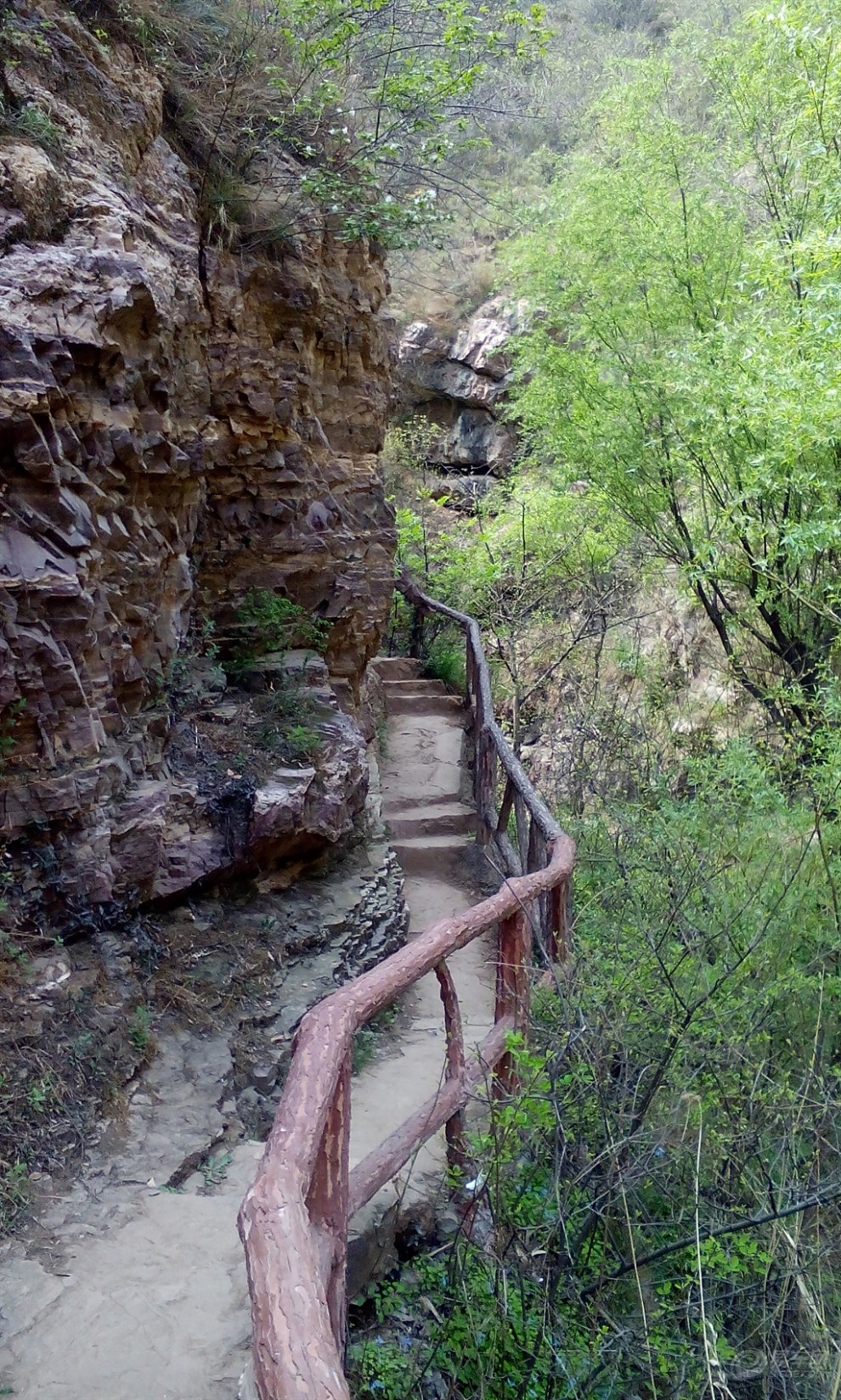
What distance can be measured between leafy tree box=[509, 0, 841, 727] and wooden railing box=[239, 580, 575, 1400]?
5.03 meters

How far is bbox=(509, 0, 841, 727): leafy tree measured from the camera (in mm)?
8164

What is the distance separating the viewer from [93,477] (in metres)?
4.42

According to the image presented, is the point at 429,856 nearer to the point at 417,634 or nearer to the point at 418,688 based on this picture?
the point at 418,688

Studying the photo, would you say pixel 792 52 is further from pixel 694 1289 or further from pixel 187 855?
pixel 694 1289

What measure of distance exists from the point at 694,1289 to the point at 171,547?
14.1 ft

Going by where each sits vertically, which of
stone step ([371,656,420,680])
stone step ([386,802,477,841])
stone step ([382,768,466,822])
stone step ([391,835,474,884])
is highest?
stone step ([371,656,420,680])

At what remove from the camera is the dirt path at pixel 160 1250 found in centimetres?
241

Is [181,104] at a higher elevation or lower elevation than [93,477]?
higher

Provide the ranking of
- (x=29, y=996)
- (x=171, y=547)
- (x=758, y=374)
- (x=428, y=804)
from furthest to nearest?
(x=428, y=804), (x=758, y=374), (x=171, y=547), (x=29, y=996)

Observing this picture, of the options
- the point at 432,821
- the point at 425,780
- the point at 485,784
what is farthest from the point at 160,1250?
the point at 425,780

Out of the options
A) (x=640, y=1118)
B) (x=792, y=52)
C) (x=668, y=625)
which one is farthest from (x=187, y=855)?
(x=668, y=625)

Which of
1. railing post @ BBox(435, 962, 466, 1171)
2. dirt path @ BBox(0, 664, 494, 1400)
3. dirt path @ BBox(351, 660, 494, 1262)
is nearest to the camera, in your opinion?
dirt path @ BBox(0, 664, 494, 1400)

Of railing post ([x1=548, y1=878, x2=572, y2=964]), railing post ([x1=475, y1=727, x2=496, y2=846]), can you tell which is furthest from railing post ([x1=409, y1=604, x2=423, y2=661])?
railing post ([x1=548, y1=878, x2=572, y2=964])

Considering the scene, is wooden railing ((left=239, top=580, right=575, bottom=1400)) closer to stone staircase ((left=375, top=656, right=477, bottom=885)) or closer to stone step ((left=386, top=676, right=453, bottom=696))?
stone staircase ((left=375, top=656, right=477, bottom=885))
